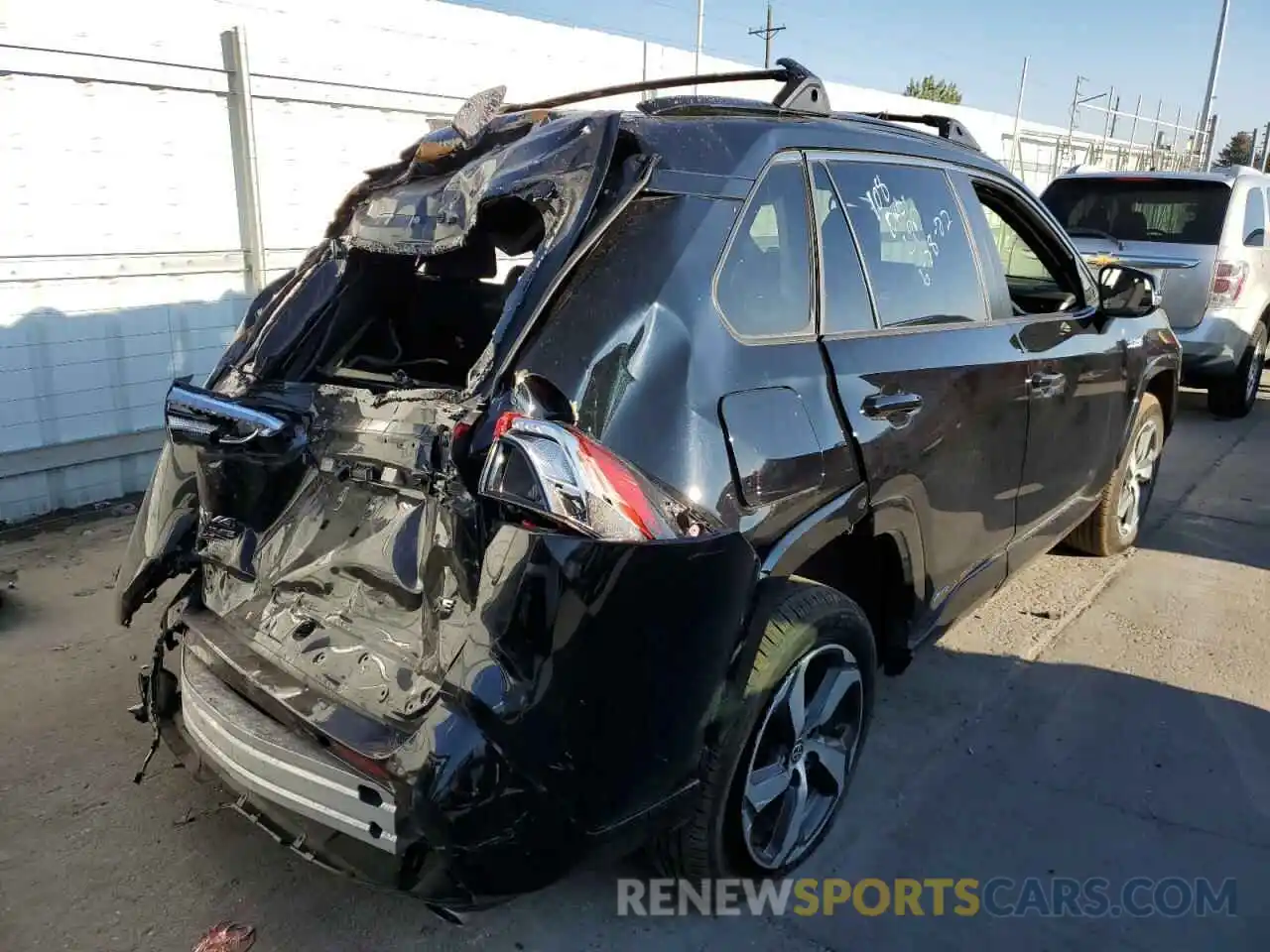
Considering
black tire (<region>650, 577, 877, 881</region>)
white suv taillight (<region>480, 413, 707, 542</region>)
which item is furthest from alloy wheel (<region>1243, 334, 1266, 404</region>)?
white suv taillight (<region>480, 413, 707, 542</region>)

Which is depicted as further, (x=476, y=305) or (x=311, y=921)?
(x=476, y=305)

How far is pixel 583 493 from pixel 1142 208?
304 inches

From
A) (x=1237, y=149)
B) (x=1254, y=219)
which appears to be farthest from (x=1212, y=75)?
(x=1237, y=149)

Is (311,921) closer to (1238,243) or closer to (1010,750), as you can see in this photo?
(1010,750)

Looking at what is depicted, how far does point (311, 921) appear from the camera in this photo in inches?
95.4

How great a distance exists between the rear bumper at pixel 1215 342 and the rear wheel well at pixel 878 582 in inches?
235

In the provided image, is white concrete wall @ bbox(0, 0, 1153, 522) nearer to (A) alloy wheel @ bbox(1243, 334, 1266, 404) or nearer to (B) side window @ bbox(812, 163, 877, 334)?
(B) side window @ bbox(812, 163, 877, 334)

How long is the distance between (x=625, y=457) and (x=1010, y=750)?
202cm

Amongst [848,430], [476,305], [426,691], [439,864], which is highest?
[476,305]

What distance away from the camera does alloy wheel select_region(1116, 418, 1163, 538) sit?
490 cm

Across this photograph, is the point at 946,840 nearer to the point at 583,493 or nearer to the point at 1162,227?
the point at 583,493

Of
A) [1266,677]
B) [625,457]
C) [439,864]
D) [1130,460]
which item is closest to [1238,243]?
[1130,460]

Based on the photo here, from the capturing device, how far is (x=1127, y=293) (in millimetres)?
4277

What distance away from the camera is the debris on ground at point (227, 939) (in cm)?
233
